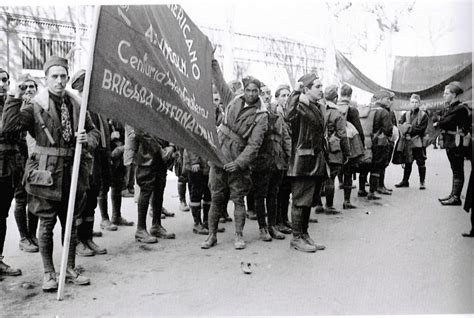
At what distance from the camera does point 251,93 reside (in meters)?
5.66

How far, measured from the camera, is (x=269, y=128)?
6.38 m

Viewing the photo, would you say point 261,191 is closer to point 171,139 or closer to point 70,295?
point 171,139

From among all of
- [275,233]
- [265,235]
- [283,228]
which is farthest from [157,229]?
[283,228]

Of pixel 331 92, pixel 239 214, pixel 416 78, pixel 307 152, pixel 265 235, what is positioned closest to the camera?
pixel 307 152

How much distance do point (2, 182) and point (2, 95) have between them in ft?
3.02

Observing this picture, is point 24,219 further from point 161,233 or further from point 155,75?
point 155,75

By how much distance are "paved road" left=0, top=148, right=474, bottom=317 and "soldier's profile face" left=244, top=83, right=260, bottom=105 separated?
1.74m

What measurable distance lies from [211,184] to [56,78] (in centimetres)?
224

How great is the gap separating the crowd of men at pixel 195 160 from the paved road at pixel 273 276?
0.24 metres

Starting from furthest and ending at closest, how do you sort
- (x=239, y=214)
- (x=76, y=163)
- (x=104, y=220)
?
1. (x=104, y=220)
2. (x=239, y=214)
3. (x=76, y=163)

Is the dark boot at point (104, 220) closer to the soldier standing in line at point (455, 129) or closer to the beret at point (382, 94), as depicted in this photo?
the soldier standing in line at point (455, 129)

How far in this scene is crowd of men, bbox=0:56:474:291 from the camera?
4.21 metres

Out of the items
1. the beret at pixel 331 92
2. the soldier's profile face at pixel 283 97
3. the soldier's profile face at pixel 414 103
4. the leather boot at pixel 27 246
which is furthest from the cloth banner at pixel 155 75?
the soldier's profile face at pixel 414 103

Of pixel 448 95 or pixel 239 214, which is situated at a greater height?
pixel 448 95
